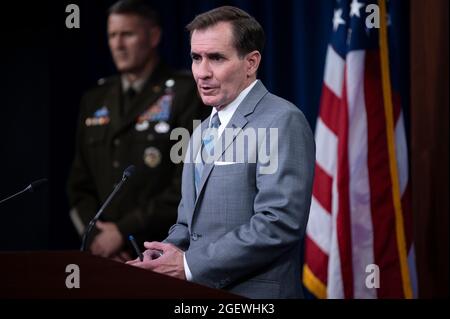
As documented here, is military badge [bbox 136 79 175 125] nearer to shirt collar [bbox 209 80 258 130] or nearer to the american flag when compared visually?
the american flag

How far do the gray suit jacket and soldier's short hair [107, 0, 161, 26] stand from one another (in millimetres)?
1681

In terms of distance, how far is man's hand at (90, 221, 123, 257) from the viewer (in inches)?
120

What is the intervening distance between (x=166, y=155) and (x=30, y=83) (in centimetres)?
122

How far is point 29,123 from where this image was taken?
3893 millimetres

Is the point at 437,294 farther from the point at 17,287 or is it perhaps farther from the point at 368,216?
the point at 17,287

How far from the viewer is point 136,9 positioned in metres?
→ 3.33

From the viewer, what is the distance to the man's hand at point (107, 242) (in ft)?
9.98

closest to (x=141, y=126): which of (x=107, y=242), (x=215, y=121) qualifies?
(x=107, y=242)

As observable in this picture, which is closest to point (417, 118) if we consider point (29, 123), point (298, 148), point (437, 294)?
point (437, 294)

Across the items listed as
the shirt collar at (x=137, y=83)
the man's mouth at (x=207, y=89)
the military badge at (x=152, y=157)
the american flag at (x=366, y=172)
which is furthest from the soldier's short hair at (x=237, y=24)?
the shirt collar at (x=137, y=83)

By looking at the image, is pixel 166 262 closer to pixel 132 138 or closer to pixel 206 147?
pixel 206 147

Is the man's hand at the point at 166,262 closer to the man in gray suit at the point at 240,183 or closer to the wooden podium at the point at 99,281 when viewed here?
the man in gray suit at the point at 240,183

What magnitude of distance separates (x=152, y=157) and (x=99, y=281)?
1767mm

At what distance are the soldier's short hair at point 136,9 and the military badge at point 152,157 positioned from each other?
0.63 m
